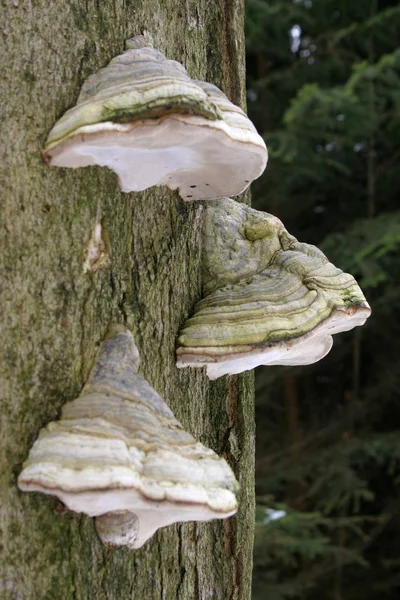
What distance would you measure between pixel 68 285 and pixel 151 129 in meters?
0.38

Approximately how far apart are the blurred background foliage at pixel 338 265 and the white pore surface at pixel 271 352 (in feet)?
18.7

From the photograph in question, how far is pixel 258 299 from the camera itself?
6.04 feet

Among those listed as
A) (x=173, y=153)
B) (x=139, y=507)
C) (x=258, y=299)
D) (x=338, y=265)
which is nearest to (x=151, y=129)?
(x=173, y=153)

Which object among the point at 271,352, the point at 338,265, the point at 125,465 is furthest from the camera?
the point at 338,265

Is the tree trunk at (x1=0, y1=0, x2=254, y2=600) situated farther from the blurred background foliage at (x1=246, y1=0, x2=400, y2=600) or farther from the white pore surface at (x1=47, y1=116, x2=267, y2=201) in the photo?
the blurred background foliage at (x1=246, y1=0, x2=400, y2=600)

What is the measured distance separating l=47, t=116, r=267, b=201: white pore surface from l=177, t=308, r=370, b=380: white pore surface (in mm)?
390

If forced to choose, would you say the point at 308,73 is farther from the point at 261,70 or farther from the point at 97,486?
the point at 97,486

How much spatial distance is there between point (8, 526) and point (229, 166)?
2.88ft

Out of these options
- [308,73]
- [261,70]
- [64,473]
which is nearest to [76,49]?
[64,473]

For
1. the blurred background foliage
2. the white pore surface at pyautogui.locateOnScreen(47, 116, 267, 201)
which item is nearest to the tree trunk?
the white pore surface at pyautogui.locateOnScreen(47, 116, 267, 201)

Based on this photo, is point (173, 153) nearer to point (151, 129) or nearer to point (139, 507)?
point (151, 129)

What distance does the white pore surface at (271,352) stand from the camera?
5.81 ft

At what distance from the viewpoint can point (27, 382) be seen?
155cm

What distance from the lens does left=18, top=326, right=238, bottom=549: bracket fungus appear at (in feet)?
4.29
